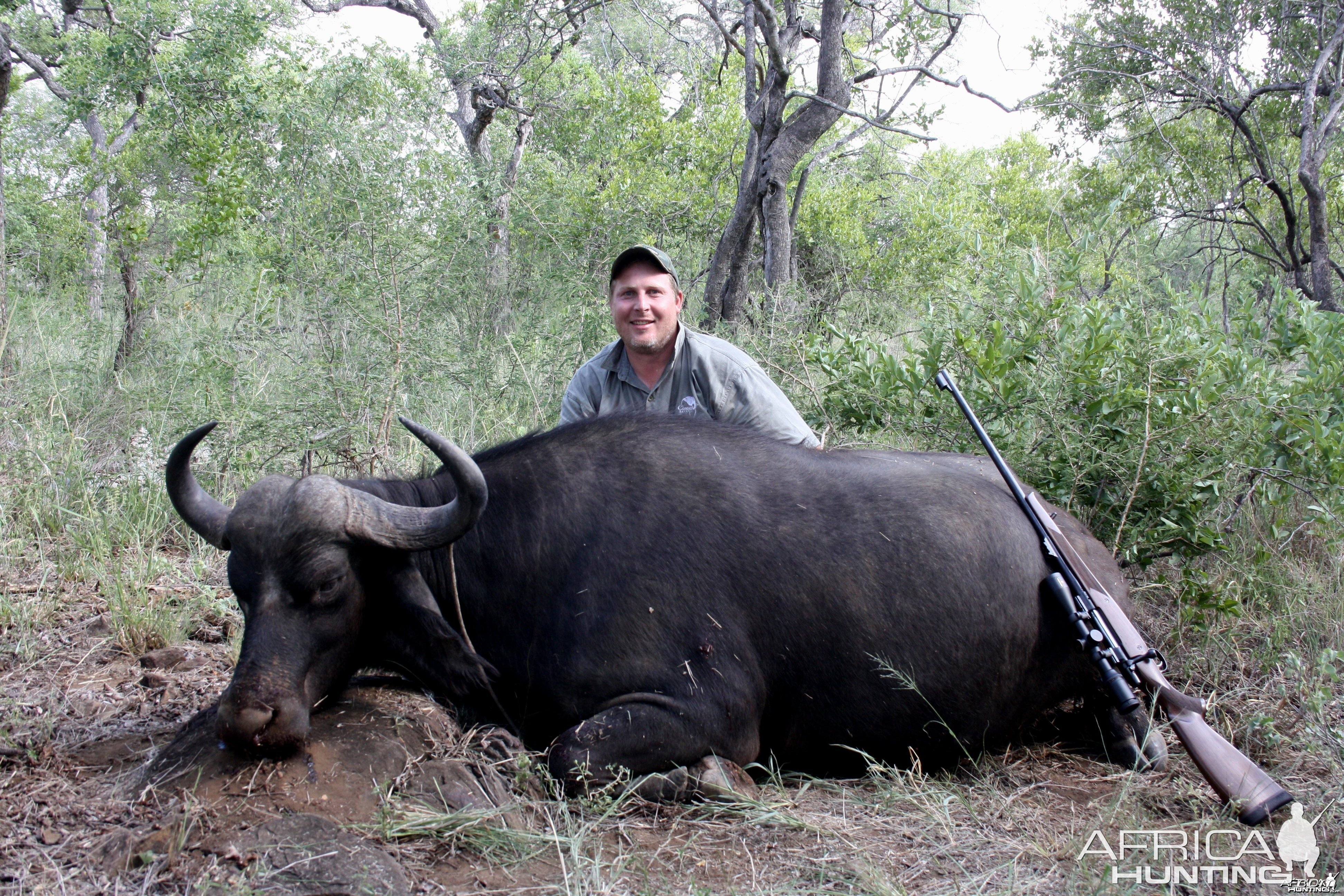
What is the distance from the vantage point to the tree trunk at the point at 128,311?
7.95 metres

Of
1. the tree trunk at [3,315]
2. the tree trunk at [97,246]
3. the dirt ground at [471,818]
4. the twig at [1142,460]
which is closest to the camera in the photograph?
the dirt ground at [471,818]

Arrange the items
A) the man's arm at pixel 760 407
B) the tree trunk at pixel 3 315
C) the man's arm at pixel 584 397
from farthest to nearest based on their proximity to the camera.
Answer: the tree trunk at pixel 3 315 → the man's arm at pixel 584 397 → the man's arm at pixel 760 407

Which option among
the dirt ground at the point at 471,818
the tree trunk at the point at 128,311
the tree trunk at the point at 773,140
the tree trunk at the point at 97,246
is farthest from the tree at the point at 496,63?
the dirt ground at the point at 471,818

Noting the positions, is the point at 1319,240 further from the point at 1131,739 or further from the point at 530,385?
the point at 530,385

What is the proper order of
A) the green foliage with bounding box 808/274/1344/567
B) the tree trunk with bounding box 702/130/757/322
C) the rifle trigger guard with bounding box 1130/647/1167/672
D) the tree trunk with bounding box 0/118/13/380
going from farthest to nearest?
A: the tree trunk with bounding box 702/130/757/322
the tree trunk with bounding box 0/118/13/380
the green foliage with bounding box 808/274/1344/567
the rifle trigger guard with bounding box 1130/647/1167/672

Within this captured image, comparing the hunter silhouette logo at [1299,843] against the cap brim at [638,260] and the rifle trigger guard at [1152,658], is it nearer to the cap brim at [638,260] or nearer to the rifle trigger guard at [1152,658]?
the rifle trigger guard at [1152,658]

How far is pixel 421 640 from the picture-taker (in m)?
3.33

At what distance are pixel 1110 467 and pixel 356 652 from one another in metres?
3.62

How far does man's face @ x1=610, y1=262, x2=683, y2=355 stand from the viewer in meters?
4.71

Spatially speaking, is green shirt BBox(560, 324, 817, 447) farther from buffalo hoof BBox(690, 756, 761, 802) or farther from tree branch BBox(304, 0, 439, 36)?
tree branch BBox(304, 0, 439, 36)

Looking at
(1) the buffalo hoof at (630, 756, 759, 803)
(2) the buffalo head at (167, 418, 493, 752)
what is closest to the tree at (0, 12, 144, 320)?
(2) the buffalo head at (167, 418, 493, 752)

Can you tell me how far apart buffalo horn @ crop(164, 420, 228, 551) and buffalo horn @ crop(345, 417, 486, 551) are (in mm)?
543

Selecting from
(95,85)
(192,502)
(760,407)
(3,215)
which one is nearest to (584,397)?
(760,407)

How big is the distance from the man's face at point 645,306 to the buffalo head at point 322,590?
1.85 meters
